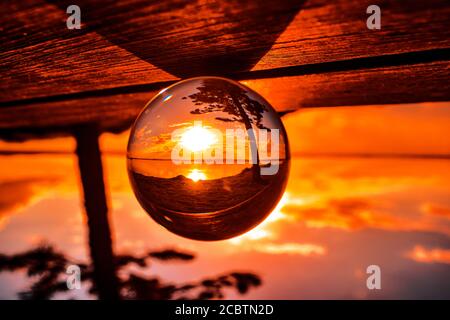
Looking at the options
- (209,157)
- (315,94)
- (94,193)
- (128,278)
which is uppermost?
(315,94)

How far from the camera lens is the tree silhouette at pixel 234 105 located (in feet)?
2.78

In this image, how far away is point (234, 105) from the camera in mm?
867

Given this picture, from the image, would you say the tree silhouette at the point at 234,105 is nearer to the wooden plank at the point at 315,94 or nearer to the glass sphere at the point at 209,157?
the glass sphere at the point at 209,157

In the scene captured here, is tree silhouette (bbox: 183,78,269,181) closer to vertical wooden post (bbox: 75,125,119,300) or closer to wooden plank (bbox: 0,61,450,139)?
wooden plank (bbox: 0,61,450,139)

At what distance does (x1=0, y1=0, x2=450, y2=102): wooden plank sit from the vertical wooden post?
0.94 m

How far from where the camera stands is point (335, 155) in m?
2.06

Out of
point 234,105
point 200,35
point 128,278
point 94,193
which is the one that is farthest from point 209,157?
point 128,278

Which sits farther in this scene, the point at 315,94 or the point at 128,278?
the point at 128,278

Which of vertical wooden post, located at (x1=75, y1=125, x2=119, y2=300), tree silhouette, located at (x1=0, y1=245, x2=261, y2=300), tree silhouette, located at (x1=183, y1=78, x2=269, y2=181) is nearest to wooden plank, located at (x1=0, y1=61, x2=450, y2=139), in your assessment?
vertical wooden post, located at (x1=75, y1=125, x2=119, y2=300)

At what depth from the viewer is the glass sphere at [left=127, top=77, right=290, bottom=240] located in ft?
2.76

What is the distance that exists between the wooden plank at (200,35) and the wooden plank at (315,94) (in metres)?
0.16

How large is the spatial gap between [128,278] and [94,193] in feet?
8.51

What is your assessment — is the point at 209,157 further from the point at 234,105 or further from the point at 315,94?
the point at 315,94
